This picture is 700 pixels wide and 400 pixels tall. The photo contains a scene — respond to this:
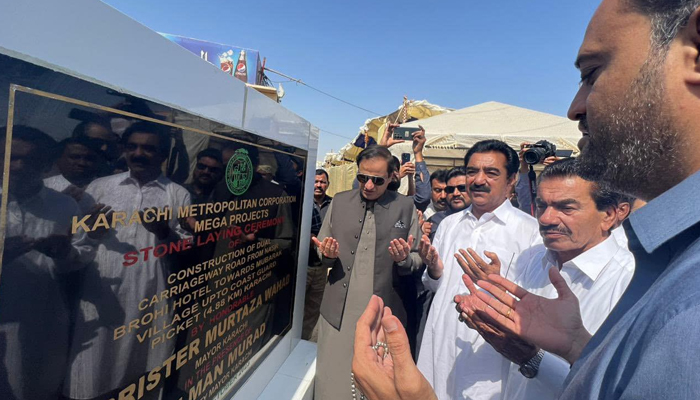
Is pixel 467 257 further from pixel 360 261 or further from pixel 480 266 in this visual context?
pixel 360 261

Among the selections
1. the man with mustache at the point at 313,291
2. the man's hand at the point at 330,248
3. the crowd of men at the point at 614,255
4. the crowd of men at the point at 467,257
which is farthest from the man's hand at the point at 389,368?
the man with mustache at the point at 313,291

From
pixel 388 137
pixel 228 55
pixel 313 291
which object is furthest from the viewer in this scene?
pixel 228 55

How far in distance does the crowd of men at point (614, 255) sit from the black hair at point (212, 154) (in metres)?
0.81

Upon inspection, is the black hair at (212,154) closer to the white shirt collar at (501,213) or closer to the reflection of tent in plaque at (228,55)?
the white shirt collar at (501,213)

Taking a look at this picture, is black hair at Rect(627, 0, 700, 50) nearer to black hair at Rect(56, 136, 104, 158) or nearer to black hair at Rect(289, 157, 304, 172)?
black hair at Rect(56, 136, 104, 158)

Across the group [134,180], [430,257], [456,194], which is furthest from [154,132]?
[456,194]

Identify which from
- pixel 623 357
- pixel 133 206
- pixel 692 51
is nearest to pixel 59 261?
pixel 133 206

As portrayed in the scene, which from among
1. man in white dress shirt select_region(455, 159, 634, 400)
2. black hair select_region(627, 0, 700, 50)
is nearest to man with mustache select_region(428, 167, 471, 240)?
man in white dress shirt select_region(455, 159, 634, 400)

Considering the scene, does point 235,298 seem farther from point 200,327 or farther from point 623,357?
point 623,357

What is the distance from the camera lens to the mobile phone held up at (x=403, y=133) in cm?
434

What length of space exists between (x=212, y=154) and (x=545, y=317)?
1.43 m

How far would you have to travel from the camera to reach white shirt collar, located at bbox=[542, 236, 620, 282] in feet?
5.15

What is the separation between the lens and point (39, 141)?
2.35 ft

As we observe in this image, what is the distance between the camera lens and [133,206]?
96cm
